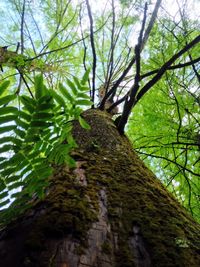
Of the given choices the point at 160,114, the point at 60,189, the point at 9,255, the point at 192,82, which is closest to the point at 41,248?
the point at 9,255

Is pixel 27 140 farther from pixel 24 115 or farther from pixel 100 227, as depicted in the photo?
pixel 100 227

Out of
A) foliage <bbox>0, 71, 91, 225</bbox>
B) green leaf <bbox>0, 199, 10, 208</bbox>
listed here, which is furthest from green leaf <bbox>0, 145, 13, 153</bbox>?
green leaf <bbox>0, 199, 10, 208</bbox>

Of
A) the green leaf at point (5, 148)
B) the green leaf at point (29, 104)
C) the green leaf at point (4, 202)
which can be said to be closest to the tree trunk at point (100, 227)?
the green leaf at point (4, 202)

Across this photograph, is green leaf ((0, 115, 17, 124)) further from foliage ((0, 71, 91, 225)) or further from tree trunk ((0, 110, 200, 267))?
tree trunk ((0, 110, 200, 267))

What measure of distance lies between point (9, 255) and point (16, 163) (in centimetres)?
28

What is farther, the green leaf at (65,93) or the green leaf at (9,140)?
the green leaf at (65,93)

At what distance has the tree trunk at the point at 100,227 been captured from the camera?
85 cm

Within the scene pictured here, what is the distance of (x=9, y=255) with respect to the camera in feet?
2.79

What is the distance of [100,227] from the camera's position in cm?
99

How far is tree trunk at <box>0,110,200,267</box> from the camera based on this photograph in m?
0.85

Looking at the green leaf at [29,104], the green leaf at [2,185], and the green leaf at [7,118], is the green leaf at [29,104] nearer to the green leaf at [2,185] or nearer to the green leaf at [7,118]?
the green leaf at [7,118]

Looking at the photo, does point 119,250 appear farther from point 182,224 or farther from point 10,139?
point 10,139

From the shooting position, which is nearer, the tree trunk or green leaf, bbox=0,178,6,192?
the tree trunk

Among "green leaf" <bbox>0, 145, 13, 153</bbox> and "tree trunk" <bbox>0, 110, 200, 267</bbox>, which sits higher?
"green leaf" <bbox>0, 145, 13, 153</bbox>
